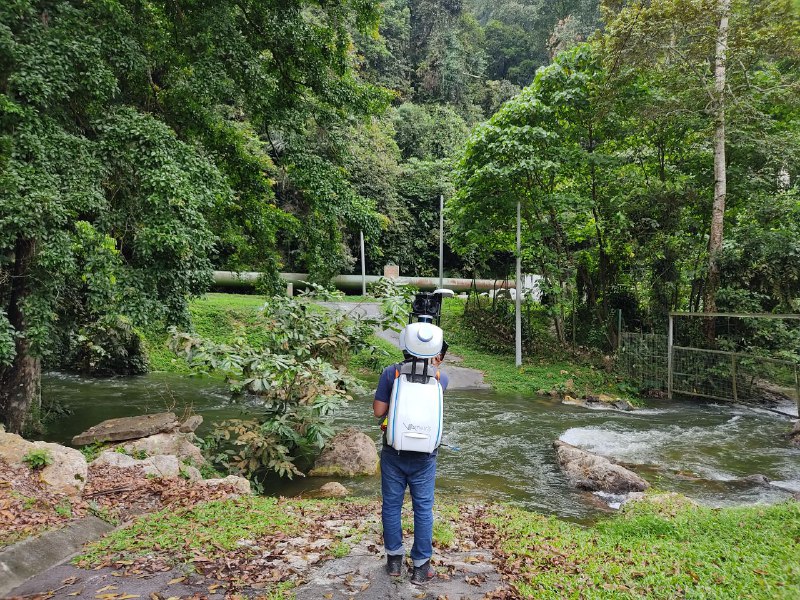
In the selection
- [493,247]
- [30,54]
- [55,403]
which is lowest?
[55,403]

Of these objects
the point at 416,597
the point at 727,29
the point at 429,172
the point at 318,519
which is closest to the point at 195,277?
the point at 318,519

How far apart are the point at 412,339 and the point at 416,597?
1.65 meters

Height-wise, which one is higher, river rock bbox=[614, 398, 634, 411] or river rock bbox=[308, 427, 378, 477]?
river rock bbox=[308, 427, 378, 477]

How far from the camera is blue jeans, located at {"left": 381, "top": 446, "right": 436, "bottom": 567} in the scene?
12.3 feet

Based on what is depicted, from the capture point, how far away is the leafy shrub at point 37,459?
5262mm

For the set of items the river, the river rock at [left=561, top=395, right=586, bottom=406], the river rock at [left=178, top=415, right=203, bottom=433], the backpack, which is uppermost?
the backpack

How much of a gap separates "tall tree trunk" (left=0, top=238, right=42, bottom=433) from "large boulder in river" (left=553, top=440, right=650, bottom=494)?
7786mm

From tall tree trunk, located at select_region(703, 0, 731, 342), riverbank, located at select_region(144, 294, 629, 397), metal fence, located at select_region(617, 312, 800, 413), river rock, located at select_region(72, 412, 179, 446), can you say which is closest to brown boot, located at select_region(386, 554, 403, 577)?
river rock, located at select_region(72, 412, 179, 446)

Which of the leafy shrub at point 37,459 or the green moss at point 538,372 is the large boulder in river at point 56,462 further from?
the green moss at point 538,372

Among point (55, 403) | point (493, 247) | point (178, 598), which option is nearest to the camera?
point (178, 598)

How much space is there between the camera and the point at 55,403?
1048cm

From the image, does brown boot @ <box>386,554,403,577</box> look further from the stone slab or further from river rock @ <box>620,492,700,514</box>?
river rock @ <box>620,492,700,514</box>

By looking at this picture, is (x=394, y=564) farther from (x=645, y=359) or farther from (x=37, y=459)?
(x=645, y=359)

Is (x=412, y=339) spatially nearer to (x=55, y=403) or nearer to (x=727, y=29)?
(x=55, y=403)
